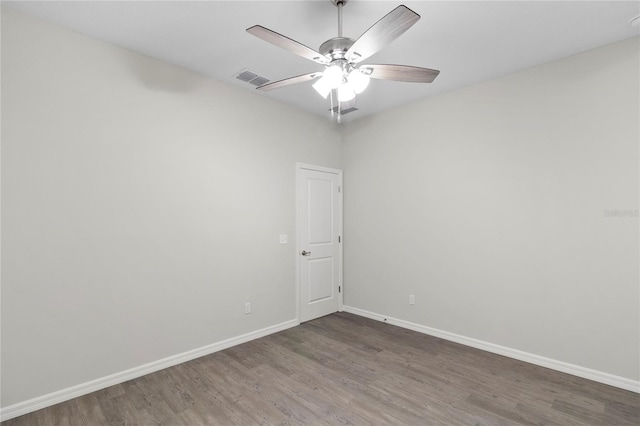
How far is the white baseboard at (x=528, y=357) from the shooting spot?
8.41 ft

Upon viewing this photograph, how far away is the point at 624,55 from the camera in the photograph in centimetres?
256

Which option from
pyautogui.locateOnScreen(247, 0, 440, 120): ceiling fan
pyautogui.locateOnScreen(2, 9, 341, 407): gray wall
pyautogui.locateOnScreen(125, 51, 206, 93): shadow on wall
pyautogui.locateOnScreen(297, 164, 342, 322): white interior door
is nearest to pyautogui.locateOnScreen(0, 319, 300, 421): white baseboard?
pyautogui.locateOnScreen(2, 9, 341, 407): gray wall

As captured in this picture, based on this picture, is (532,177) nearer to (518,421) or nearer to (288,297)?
(518,421)

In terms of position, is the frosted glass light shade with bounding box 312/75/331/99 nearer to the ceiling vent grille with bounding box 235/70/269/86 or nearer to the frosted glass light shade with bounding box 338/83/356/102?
the frosted glass light shade with bounding box 338/83/356/102

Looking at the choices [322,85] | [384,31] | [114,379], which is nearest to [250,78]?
[322,85]

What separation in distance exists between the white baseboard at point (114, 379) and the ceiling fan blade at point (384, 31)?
3.00 metres

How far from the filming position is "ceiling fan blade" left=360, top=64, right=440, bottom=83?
79.1 inches

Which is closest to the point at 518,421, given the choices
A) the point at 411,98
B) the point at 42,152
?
the point at 411,98

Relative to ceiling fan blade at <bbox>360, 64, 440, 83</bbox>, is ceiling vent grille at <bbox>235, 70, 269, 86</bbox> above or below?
above

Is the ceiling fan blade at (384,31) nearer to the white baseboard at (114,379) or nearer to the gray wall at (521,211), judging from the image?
the gray wall at (521,211)

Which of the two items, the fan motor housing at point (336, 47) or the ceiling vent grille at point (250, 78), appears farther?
the ceiling vent grille at point (250, 78)

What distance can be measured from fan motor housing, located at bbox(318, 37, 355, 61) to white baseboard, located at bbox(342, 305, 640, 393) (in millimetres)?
3184

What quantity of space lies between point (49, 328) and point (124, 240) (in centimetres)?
79

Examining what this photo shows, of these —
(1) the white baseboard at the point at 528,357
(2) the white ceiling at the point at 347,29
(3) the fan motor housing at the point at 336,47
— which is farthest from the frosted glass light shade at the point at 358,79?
(1) the white baseboard at the point at 528,357
